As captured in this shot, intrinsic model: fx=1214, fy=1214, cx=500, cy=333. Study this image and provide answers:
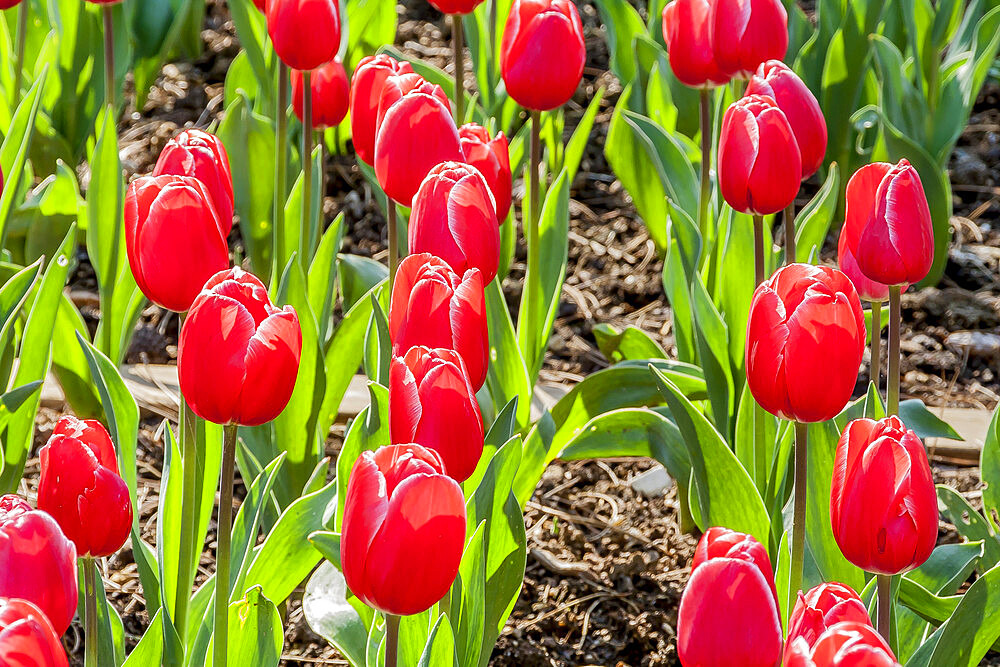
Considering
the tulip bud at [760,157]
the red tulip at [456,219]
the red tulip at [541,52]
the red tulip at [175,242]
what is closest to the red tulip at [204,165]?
the red tulip at [175,242]

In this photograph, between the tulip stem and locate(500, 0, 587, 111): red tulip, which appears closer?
the tulip stem

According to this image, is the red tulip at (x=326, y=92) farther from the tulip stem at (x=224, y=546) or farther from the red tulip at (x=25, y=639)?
the red tulip at (x=25, y=639)

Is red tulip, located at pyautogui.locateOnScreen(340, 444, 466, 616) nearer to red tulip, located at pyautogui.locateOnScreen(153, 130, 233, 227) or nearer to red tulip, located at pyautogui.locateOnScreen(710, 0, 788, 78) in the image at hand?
red tulip, located at pyautogui.locateOnScreen(153, 130, 233, 227)

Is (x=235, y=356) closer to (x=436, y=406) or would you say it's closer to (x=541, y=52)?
(x=436, y=406)

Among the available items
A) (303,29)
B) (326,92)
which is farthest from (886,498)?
(326,92)

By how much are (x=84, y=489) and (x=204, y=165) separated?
1.34 feet

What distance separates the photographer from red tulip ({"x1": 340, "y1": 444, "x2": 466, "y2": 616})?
82 cm

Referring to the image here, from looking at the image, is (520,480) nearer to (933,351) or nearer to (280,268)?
(280,268)

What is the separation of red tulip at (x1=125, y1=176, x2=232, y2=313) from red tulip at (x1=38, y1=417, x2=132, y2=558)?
6.4 inches

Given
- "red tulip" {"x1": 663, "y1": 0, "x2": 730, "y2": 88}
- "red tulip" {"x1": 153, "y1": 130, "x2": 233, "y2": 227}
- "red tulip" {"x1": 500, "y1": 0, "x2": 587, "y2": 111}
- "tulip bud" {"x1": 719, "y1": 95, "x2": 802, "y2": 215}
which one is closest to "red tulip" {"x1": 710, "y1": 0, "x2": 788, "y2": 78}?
"red tulip" {"x1": 663, "y1": 0, "x2": 730, "y2": 88}

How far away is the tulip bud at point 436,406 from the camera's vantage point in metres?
0.96

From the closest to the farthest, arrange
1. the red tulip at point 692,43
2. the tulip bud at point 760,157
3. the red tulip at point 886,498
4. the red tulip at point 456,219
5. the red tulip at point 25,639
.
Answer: the red tulip at point 25,639 < the red tulip at point 886,498 < the red tulip at point 456,219 < the tulip bud at point 760,157 < the red tulip at point 692,43

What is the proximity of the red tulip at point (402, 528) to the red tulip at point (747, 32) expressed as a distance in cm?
100

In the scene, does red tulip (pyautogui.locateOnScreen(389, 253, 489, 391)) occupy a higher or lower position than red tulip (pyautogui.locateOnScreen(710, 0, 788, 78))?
lower
